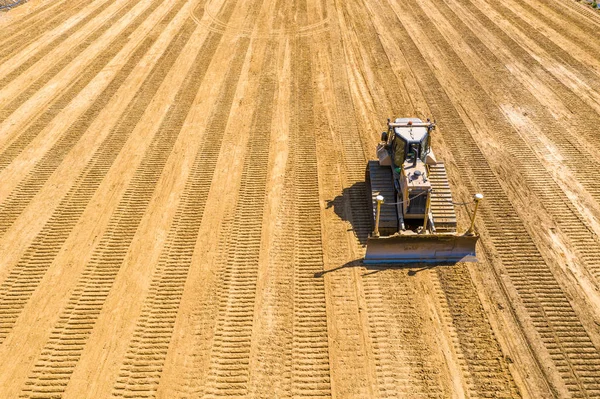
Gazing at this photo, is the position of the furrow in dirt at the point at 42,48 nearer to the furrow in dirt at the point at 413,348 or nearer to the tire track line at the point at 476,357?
the furrow in dirt at the point at 413,348

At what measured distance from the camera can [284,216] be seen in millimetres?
10125

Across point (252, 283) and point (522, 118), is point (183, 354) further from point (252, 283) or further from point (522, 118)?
point (522, 118)

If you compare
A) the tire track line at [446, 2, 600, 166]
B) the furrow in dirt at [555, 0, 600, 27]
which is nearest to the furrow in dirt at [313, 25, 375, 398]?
the tire track line at [446, 2, 600, 166]

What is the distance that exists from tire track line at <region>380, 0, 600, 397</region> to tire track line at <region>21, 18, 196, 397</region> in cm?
905

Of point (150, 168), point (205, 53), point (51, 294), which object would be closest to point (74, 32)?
point (205, 53)

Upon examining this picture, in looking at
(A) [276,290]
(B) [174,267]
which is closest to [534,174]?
(A) [276,290]

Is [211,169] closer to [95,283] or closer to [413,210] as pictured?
[95,283]

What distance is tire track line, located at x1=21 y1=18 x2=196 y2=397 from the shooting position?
715cm

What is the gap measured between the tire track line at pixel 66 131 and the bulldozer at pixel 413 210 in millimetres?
9765

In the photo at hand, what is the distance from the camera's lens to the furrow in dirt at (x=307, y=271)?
23.1ft

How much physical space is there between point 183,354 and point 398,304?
4.50m

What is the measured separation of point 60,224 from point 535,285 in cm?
1174

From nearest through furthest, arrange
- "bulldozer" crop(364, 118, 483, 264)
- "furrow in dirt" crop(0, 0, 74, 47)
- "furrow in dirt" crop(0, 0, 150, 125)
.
Result: "bulldozer" crop(364, 118, 483, 264) < "furrow in dirt" crop(0, 0, 150, 125) < "furrow in dirt" crop(0, 0, 74, 47)

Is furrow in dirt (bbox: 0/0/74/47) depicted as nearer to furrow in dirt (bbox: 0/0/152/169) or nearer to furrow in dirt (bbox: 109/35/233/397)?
furrow in dirt (bbox: 0/0/152/169)
